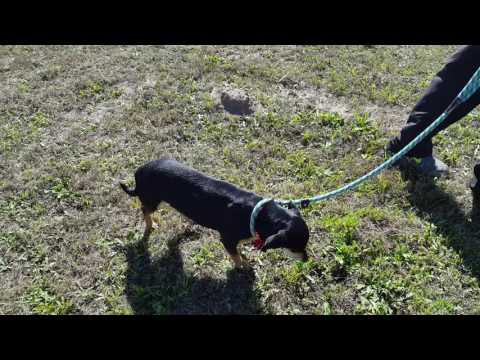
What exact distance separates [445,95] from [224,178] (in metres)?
3.00

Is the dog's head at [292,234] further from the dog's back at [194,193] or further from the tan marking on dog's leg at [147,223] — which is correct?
the tan marking on dog's leg at [147,223]

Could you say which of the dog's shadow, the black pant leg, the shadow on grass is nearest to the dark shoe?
the shadow on grass

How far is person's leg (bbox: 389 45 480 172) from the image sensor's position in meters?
4.94

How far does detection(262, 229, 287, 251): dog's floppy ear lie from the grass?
0.90m

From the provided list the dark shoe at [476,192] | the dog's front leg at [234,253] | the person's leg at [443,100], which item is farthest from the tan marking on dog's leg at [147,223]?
the dark shoe at [476,192]

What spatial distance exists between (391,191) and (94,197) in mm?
3808

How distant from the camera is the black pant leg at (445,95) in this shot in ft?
16.2

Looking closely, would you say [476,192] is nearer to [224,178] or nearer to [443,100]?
[443,100]

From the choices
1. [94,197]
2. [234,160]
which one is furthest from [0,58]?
[234,160]

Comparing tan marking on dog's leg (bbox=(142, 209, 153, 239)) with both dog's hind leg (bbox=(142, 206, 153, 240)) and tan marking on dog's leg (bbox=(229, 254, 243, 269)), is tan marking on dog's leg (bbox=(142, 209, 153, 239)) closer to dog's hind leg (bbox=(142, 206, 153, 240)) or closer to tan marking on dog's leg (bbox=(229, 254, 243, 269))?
dog's hind leg (bbox=(142, 206, 153, 240))

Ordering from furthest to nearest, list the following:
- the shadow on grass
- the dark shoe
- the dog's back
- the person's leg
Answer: the person's leg < the dark shoe < the shadow on grass < the dog's back

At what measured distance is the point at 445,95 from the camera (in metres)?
5.06

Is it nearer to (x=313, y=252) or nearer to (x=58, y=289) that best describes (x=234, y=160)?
(x=313, y=252)

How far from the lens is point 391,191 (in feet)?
16.7
